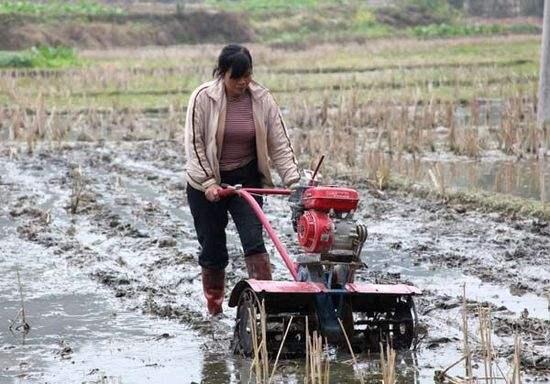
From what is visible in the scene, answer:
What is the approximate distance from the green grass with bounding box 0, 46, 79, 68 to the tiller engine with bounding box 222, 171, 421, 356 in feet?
95.4

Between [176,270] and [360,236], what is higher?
[360,236]

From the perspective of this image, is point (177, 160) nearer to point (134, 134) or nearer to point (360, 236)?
point (134, 134)

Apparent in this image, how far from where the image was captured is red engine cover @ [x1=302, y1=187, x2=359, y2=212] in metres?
5.72

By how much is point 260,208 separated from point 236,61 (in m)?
0.85

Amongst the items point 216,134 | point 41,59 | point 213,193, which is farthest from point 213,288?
point 41,59

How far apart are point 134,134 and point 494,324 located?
44.1 feet

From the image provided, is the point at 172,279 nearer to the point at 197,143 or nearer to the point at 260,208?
the point at 197,143

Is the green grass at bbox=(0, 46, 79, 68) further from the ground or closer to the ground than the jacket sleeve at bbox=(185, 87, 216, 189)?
closer to the ground

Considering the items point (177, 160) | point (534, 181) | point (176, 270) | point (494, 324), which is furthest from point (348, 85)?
point (494, 324)

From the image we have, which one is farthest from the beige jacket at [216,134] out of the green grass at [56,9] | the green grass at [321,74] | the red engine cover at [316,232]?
the green grass at [56,9]

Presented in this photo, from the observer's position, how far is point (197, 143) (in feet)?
21.4

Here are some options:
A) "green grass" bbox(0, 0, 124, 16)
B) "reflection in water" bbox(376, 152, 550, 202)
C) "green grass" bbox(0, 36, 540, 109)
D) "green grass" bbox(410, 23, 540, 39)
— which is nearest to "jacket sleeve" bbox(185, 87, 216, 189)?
"reflection in water" bbox(376, 152, 550, 202)

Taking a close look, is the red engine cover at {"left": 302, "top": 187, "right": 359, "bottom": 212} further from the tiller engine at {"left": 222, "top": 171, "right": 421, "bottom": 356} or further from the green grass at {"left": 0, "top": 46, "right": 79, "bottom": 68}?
the green grass at {"left": 0, "top": 46, "right": 79, "bottom": 68}

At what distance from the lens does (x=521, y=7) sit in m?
59.1
